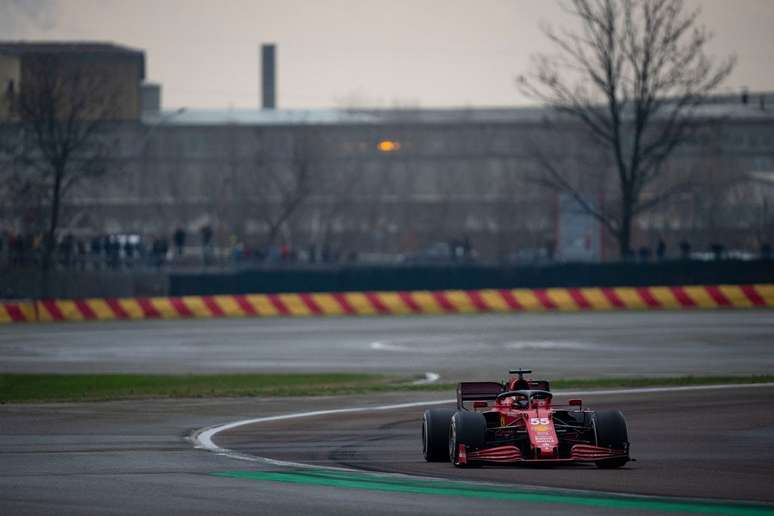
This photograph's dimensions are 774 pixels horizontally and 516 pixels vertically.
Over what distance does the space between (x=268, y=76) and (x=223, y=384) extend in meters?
113

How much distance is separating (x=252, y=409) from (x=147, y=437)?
417 centimetres

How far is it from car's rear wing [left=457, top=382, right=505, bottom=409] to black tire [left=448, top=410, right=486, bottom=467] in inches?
50.7

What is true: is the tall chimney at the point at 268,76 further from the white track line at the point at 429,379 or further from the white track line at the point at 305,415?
the white track line at the point at 305,415

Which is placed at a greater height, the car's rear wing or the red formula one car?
the car's rear wing

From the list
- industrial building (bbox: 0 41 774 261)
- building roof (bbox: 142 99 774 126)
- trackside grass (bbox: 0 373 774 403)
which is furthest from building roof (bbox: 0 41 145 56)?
trackside grass (bbox: 0 373 774 403)

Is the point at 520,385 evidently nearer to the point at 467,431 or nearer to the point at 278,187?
the point at 467,431

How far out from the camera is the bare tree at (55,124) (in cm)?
5381

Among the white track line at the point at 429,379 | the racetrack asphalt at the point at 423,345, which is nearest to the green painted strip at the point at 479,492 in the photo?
the white track line at the point at 429,379

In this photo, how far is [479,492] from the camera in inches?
476

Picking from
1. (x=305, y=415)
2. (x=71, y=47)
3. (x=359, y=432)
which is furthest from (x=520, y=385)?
(x=71, y=47)

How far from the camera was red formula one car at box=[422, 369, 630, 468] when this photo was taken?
1362 cm

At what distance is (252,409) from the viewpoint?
21625 mm

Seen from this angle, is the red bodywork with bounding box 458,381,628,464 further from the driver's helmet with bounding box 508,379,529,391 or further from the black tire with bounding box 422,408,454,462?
the black tire with bounding box 422,408,454,462

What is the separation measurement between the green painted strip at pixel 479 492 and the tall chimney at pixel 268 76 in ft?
404
